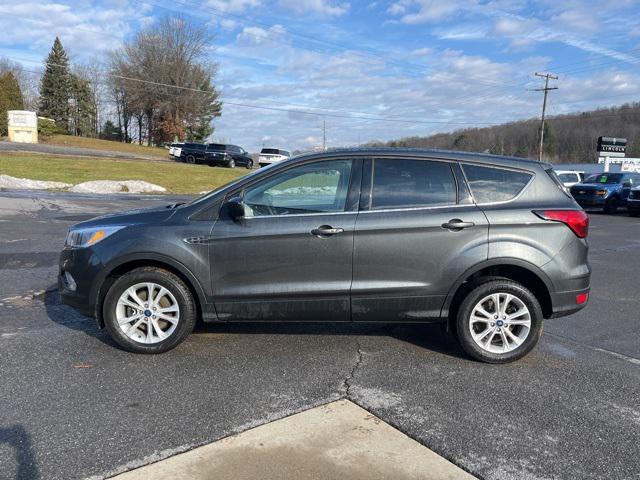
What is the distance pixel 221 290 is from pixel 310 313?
768 millimetres

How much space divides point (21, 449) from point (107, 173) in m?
26.8

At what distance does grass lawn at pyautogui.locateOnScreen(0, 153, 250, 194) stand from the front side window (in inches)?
778

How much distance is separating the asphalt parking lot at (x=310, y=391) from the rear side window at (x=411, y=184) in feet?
4.45

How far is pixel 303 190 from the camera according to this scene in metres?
4.55

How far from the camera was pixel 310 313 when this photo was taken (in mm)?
4387

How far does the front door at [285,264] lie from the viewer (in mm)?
4305

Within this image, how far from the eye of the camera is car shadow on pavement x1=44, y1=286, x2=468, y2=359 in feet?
16.2

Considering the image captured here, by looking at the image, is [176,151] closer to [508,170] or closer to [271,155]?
[271,155]

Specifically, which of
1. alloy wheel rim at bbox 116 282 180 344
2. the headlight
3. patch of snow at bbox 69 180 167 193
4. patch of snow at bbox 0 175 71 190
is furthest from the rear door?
patch of snow at bbox 0 175 71 190

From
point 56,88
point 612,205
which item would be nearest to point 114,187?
point 612,205

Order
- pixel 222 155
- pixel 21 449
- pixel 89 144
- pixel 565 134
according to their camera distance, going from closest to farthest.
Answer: pixel 21 449 → pixel 222 155 → pixel 89 144 → pixel 565 134

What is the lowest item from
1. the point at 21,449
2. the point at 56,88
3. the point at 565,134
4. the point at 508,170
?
the point at 21,449

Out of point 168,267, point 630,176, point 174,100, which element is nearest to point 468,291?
point 168,267

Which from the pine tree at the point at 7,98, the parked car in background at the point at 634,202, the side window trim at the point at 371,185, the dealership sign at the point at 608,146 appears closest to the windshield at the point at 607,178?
the parked car in background at the point at 634,202
